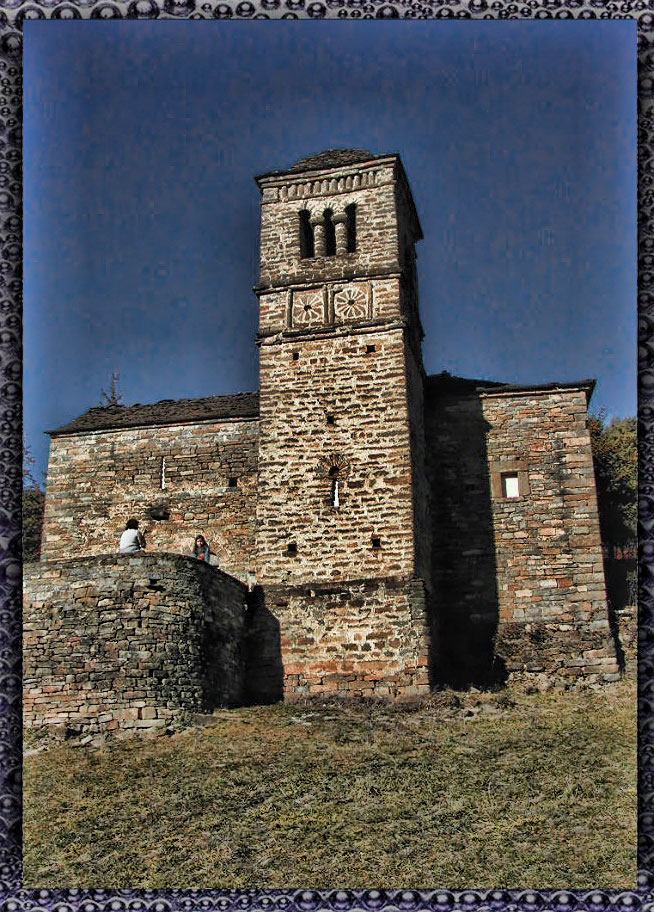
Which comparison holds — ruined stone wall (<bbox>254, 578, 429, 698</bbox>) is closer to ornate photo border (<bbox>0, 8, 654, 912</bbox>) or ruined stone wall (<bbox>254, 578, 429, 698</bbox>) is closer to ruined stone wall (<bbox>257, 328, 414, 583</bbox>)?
ruined stone wall (<bbox>257, 328, 414, 583</bbox>)

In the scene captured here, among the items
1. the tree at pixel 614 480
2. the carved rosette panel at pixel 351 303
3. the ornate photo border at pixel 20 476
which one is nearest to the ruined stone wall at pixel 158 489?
the carved rosette panel at pixel 351 303

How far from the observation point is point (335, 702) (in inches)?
571

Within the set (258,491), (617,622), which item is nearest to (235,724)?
(258,491)

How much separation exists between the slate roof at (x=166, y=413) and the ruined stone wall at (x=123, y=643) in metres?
4.05

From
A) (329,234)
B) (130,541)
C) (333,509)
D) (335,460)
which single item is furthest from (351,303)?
(130,541)

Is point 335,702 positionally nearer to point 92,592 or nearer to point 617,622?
point 92,592

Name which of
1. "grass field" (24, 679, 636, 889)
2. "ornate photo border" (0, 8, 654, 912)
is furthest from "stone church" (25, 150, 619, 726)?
"ornate photo border" (0, 8, 654, 912)

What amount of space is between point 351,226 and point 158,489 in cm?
517

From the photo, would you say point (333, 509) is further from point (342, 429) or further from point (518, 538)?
point (518, 538)

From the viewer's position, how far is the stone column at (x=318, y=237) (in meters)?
17.3

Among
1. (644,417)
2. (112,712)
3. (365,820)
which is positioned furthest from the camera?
(112,712)

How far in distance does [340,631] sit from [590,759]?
428cm

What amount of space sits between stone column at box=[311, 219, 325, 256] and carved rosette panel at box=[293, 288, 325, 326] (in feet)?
2.25

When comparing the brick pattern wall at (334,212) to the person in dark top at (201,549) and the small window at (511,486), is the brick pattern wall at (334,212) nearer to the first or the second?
the small window at (511,486)
